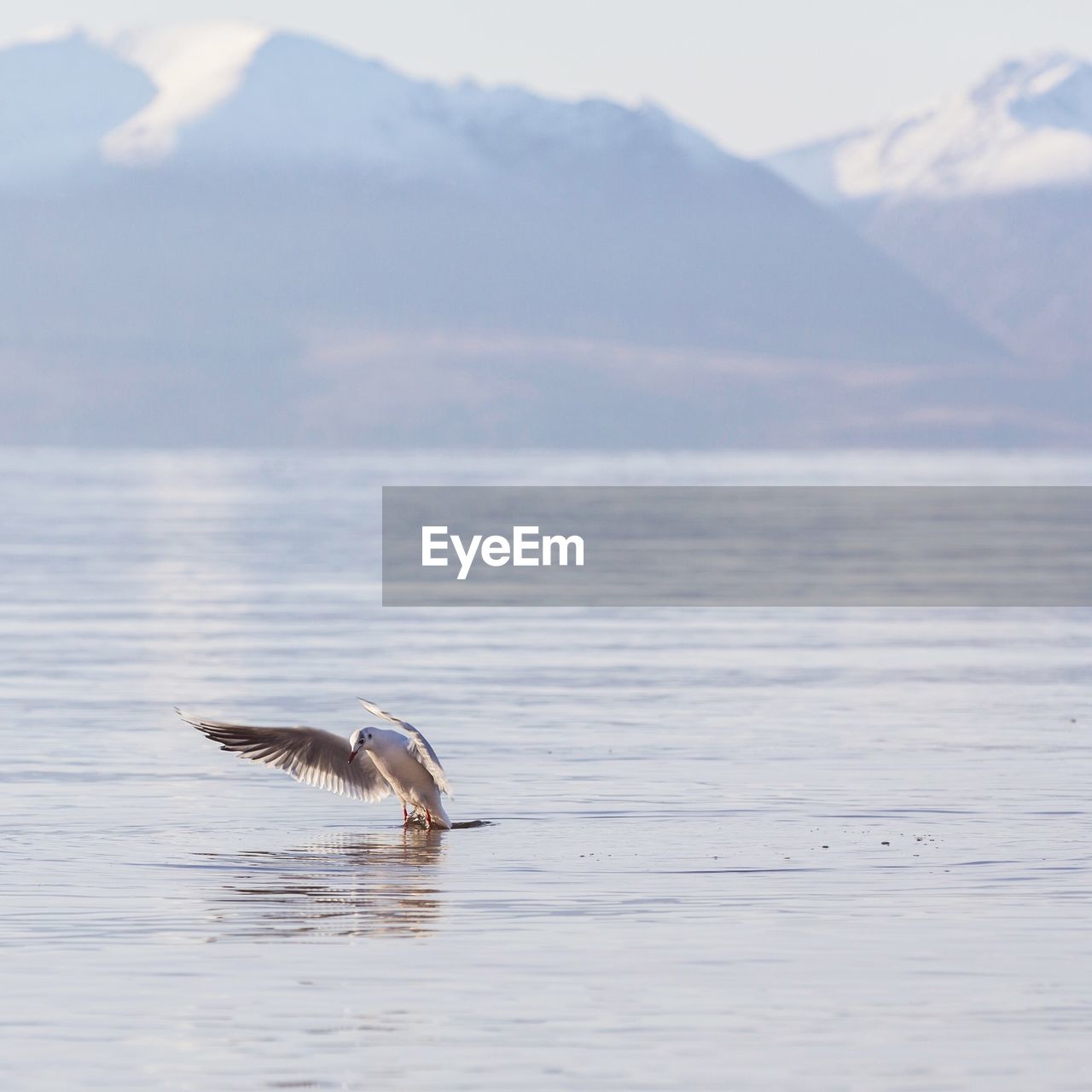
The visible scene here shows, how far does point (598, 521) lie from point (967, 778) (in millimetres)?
55108

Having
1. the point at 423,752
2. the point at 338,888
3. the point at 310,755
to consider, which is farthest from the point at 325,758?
the point at 338,888

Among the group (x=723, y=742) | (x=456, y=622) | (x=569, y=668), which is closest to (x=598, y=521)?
(x=456, y=622)

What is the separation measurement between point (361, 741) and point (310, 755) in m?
1.02

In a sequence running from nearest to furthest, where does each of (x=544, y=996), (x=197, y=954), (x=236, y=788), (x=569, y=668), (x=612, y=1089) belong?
(x=612, y=1089)
(x=544, y=996)
(x=197, y=954)
(x=236, y=788)
(x=569, y=668)

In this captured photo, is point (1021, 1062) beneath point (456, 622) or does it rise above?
beneath

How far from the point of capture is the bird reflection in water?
53.1 ft

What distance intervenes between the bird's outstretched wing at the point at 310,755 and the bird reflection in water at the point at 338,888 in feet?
2.20

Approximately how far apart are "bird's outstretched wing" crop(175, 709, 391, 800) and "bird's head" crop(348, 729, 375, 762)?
2.24 feet

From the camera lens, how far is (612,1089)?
12219mm

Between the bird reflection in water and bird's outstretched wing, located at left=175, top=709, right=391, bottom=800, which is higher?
bird's outstretched wing, located at left=175, top=709, right=391, bottom=800

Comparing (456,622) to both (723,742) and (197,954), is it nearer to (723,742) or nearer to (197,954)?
(723,742)

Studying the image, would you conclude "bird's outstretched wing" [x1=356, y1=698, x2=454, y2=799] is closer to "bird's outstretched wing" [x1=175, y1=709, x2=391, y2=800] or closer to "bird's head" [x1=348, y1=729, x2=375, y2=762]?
"bird's head" [x1=348, y1=729, x2=375, y2=762]

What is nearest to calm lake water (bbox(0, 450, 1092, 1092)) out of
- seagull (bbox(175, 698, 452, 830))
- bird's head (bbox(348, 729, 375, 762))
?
seagull (bbox(175, 698, 452, 830))

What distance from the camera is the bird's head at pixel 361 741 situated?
65.1 ft
